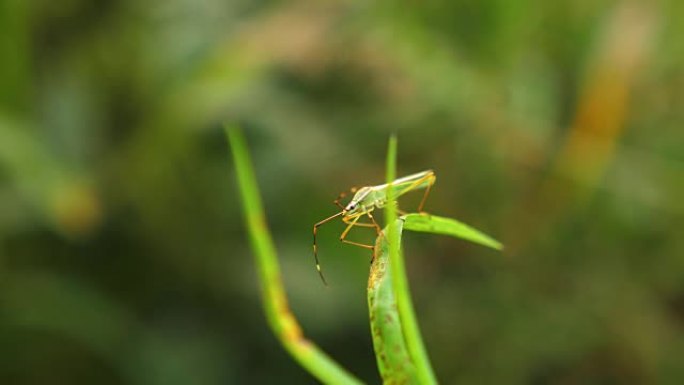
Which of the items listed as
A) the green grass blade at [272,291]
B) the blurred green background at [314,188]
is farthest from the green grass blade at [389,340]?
the blurred green background at [314,188]

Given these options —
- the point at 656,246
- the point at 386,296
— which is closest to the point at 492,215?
the point at 656,246

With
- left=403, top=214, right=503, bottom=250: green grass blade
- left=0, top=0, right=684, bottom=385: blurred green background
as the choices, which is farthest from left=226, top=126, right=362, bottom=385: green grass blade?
left=0, top=0, right=684, bottom=385: blurred green background

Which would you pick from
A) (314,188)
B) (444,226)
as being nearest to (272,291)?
(444,226)

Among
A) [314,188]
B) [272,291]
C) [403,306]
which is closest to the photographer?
[403,306]

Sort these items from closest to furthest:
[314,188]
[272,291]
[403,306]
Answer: [403,306] < [272,291] < [314,188]

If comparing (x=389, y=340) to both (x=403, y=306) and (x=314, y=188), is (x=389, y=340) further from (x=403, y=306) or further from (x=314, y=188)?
(x=314, y=188)

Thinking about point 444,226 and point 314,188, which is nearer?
point 444,226

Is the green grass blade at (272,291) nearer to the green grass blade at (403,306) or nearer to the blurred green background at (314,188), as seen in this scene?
the green grass blade at (403,306)

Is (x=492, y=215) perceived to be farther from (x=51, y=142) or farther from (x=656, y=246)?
(x=51, y=142)
